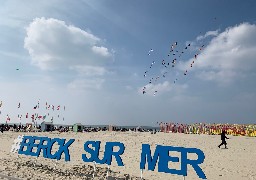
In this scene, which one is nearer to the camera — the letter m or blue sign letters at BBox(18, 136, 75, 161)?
the letter m

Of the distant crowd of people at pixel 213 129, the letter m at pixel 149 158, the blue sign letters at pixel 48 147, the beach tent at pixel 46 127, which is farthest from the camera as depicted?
the beach tent at pixel 46 127

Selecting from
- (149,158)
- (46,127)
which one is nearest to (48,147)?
(149,158)

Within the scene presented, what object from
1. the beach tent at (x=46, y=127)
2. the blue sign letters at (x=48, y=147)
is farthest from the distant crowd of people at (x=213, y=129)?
the blue sign letters at (x=48, y=147)

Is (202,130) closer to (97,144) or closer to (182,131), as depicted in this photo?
(182,131)

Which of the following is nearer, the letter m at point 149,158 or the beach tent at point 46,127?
the letter m at point 149,158

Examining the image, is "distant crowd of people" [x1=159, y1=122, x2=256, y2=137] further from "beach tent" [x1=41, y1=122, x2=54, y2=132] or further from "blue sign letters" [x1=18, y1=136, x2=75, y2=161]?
"blue sign letters" [x1=18, y1=136, x2=75, y2=161]

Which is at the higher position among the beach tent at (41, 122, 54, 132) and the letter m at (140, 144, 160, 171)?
the beach tent at (41, 122, 54, 132)

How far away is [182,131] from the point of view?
50.3 metres

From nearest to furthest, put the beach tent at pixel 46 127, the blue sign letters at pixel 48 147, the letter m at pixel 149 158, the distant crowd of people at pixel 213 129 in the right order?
the letter m at pixel 149 158, the blue sign letters at pixel 48 147, the distant crowd of people at pixel 213 129, the beach tent at pixel 46 127

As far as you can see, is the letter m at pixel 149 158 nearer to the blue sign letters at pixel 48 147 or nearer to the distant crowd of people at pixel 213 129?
the blue sign letters at pixel 48 147

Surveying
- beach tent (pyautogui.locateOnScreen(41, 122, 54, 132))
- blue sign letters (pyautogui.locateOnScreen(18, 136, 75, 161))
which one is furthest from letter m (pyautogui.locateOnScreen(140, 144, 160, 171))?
beach tent (pyautogui.locateOnScreen(41, 122, 54, 132))

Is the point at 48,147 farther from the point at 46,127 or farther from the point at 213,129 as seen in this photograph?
the point at 46,127

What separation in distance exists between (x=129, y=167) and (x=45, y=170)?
556 cm

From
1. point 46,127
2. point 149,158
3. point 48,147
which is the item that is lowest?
point 149,158
